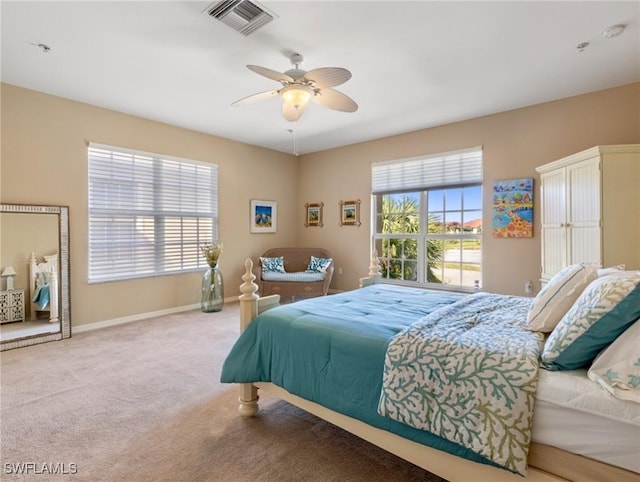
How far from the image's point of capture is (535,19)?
2.33 m

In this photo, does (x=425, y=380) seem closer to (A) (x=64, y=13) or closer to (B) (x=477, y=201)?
(A) (x=64, y=13)

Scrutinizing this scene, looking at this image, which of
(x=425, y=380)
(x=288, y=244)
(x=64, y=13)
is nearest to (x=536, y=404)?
(x=425, y=380)

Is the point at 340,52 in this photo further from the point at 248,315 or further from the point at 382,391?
the point at 382,391

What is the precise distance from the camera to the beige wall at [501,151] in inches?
137

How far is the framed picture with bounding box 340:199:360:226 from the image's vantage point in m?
5.65

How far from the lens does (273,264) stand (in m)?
5.47

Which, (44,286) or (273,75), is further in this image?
(44,286)

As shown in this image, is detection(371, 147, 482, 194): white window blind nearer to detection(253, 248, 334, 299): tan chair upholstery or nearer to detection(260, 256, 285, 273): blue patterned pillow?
detection(253, 248, 334, 299): tan chair upholstery

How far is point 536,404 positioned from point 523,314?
933mm

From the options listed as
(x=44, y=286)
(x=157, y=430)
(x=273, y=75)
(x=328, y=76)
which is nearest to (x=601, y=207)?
(x=328, y=76)

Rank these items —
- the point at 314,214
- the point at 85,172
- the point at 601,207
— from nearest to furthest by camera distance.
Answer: the point at 601,207, the point at 85,172, the point at 314,214

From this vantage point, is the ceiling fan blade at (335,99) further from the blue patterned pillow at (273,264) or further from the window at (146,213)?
the blue patterned pillow at (273,264)
